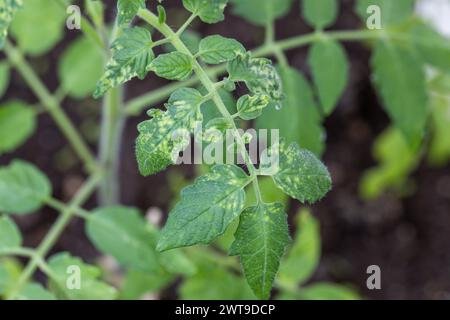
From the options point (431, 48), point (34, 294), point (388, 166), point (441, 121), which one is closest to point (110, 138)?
point (34, 294)

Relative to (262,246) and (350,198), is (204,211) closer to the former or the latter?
(262,246)

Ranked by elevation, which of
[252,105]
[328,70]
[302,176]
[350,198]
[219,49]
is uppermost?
[350,198]

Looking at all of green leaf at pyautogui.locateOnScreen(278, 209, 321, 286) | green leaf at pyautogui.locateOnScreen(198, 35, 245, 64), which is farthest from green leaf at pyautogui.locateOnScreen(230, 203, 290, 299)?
green leaf at pyautogui.locateOnScreen(278, 209, 321, 286)

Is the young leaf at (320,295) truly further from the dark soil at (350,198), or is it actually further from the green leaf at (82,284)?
the dark soil at (350,198)

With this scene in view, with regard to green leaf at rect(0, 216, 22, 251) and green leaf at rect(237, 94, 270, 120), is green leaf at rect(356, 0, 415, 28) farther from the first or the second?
green leaf at rect(0, 216, 22, 251)

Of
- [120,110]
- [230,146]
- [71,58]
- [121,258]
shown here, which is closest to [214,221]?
[230,146]

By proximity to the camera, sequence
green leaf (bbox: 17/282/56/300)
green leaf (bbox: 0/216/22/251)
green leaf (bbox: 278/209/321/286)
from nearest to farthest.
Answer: green leaf (bbox: 17/282/56/300) → green leaf (bbox: 0/216/22/251) → green leaf (bbox: 278/209/321/286)
